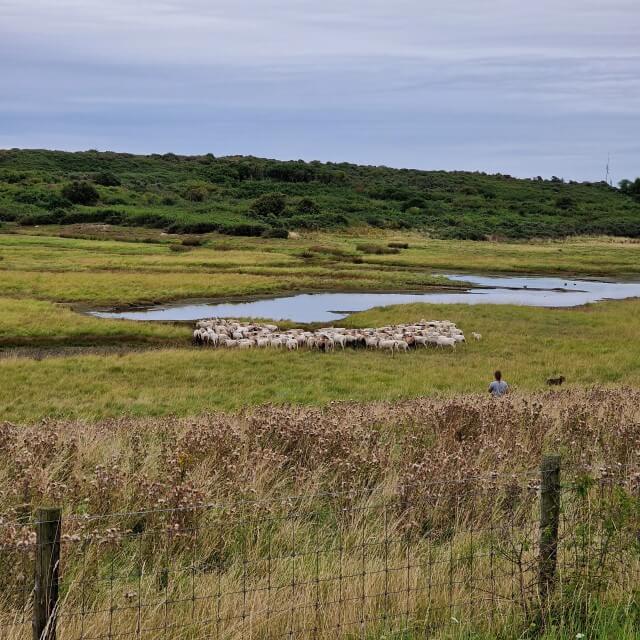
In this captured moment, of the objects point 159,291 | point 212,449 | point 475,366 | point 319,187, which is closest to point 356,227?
point 319,187

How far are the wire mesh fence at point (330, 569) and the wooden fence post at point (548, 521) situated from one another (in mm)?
18

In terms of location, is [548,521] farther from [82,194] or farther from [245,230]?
[82,194]

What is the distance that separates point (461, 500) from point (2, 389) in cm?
1809

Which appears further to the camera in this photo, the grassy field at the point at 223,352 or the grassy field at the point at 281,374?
the grassy field at the point at 223,352

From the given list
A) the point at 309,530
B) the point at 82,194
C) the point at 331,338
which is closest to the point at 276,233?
the point at 82,194

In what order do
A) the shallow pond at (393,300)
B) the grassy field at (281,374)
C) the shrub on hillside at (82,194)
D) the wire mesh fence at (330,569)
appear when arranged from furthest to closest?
1. the shrub on hillside at (82,194)
2. the shallow pond at (393,300)
3. the grassy field at (281,374)
4. the wire mesh fence at (330,569)

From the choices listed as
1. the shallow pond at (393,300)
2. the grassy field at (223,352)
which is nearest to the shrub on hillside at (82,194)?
the grassy field at (223,352)

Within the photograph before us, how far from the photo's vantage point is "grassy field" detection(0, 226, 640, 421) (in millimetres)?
24047

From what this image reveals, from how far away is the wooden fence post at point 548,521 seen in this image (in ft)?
22.5

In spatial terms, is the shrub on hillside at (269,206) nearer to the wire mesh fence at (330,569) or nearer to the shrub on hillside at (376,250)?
the shrub on hillside at (376,250)

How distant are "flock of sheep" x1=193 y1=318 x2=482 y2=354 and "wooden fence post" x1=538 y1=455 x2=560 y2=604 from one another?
25.4m

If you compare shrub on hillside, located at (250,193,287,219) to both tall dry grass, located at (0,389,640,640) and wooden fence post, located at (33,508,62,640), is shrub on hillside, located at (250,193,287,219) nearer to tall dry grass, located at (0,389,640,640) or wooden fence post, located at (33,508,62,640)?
tall dry grass, located at (0,389,640,640)

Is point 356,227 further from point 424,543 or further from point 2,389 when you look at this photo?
point 424,543

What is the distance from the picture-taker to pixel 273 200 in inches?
5118
